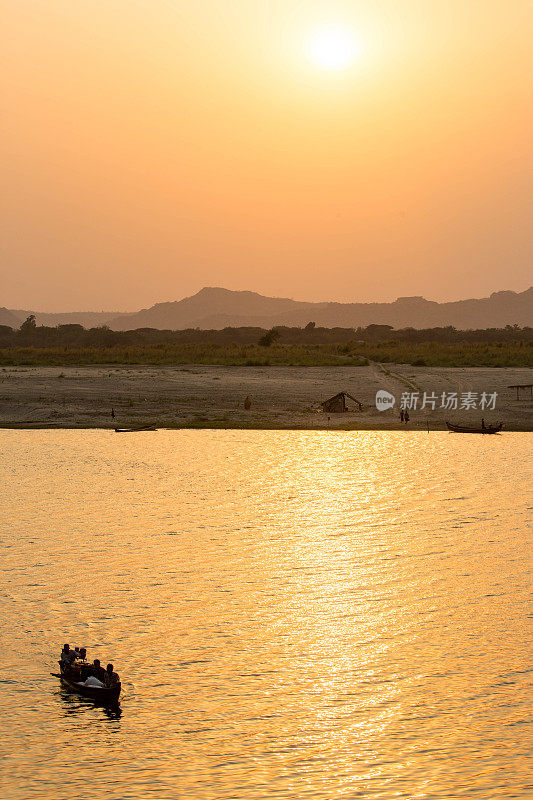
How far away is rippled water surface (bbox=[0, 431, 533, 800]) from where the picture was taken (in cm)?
1211

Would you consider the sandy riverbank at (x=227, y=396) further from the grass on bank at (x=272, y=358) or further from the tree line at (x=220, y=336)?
the tree line at (x=220, y=336)

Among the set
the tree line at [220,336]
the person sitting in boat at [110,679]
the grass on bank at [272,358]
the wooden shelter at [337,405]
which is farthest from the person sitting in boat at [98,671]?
the tree line at [220,336]

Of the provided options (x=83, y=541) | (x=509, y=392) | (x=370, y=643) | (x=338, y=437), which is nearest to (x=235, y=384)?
(x=338, y=437)

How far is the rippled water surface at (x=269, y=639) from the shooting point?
12109 millimetres

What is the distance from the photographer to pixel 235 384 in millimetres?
63969

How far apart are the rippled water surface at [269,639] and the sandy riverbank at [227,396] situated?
20.5 metres

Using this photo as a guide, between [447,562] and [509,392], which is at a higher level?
[509,392]

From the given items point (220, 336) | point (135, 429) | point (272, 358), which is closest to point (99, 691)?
point (135, 429)

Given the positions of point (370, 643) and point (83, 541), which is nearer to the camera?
point (370, 643)

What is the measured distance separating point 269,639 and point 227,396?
4374cm

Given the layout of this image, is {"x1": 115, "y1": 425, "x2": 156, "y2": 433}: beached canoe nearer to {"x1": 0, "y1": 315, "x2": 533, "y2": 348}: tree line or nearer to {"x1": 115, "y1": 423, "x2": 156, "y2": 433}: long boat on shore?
{"x1": 115, "y1": 423, "x2": 156, "y2": 433}: long boat on shore

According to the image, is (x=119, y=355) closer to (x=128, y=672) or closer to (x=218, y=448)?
(x=218, y=448)

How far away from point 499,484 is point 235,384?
3076 cm

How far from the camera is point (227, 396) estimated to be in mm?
60375
